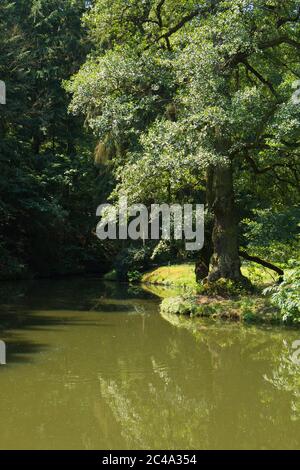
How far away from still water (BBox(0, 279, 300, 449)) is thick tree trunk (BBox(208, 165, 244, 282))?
7.79 feet

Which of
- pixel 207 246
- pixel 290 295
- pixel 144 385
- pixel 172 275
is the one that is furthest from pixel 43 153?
pixel 144 385

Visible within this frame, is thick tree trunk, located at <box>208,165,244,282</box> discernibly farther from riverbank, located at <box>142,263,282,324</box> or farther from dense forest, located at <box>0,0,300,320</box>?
riverbank, located at <box>142,263,282,324</box>

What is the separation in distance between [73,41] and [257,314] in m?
21.5

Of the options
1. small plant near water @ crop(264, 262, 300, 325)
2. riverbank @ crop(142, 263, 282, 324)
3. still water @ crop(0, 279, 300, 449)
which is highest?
small plant near water @ crop(264, 262, 300, 325)

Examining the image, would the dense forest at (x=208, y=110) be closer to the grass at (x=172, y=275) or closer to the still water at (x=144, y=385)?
the still water at (x=144, y=385)

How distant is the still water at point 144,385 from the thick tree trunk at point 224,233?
2374mm

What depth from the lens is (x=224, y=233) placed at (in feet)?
52.5

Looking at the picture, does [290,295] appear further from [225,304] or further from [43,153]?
[43,153]

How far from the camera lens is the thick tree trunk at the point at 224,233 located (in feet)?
52.0

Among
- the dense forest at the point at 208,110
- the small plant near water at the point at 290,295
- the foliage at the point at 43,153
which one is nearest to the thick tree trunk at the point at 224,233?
the dense forest at the point at 208,110

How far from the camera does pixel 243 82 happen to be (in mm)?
17641

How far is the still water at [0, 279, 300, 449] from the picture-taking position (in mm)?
6090

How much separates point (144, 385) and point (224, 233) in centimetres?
842

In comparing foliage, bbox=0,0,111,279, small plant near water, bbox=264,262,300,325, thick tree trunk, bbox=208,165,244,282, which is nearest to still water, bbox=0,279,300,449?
small plant near water, bbox=264,262,300,325
